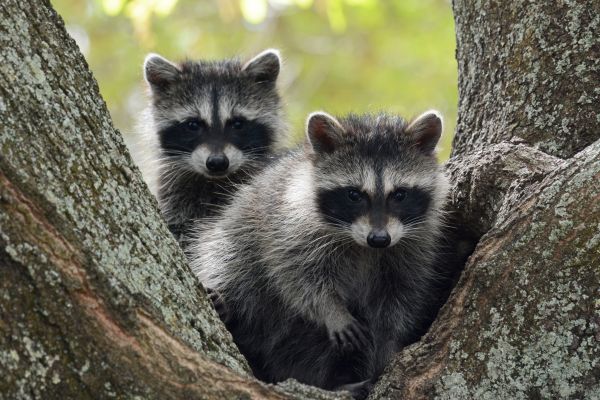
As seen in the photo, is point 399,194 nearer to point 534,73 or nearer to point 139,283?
point 534,73

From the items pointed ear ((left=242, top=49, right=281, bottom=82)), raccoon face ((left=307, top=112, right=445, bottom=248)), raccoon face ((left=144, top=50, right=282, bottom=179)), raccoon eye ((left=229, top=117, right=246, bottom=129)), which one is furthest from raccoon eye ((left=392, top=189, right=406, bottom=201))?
pointed ear ((left=242, top=49, right=281, bottom=82))

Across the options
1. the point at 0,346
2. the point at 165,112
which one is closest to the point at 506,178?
the point at 0,346

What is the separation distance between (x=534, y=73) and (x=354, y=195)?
874 mm

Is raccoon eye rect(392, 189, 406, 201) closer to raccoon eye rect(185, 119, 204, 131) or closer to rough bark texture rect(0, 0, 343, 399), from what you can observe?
rough bark texture rect(0, 0, 343, 399)

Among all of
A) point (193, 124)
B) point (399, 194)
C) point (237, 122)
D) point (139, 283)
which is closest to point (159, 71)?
point (193, 124)

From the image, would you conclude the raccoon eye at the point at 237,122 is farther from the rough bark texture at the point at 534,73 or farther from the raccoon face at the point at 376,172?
the rough bark texture at the point at 534,73

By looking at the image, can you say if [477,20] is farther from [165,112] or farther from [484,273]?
[165,112]

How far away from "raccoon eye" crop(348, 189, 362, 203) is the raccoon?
1104 millimetres

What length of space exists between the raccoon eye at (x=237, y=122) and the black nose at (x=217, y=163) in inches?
19.2

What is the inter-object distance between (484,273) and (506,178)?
0.71 meters

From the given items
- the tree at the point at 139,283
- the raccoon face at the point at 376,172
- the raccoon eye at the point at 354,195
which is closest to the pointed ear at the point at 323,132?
the raccoon face at the point at 376,172

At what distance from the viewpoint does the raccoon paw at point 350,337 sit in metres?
3.46

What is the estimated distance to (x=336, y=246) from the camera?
3.85 meters

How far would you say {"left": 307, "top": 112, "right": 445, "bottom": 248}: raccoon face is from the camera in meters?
3.72
